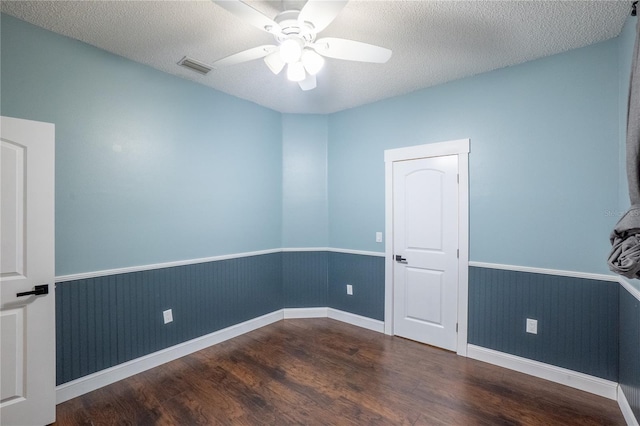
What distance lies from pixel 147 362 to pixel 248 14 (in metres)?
2.88

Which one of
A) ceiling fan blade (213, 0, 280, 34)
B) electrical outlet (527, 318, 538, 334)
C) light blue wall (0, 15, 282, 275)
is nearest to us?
ceiling fan blade (213, 0, 280, 34)

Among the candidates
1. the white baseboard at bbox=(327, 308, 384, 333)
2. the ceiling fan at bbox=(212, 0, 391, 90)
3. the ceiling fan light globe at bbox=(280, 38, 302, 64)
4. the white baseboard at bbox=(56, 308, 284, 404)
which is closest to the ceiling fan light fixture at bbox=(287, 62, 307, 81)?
the ceiling fan at bbox=(212, 0, 391, 90)

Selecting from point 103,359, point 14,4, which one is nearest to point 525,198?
point 103,359

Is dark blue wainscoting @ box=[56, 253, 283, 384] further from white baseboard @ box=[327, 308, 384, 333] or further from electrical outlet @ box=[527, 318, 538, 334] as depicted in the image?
electrical outlet @ box=[527, 318, 538, 334]

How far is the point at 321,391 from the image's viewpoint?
7.62 ft

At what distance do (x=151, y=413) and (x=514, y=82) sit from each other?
3965 millimetres

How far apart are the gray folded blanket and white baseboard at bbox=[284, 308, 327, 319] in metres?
3.17

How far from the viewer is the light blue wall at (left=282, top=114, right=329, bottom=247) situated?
397cm

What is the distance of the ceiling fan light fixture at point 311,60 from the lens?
1.95 metres

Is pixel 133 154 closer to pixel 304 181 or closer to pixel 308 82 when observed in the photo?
pixel 308 82

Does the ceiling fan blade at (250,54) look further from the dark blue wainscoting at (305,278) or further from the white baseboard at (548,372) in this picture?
the white baseboard at (548,372)

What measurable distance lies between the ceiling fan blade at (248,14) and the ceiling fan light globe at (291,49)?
9cm

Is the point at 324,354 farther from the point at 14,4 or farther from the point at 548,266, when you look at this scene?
the point at 14,4

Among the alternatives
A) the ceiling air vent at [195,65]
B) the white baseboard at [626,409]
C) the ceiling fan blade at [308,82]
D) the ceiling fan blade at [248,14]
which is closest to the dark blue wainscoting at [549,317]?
the white baseboard at [626,409]
